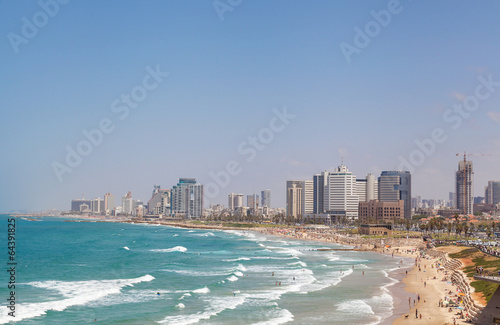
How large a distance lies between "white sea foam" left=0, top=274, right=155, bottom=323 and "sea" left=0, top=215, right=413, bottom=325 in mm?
90

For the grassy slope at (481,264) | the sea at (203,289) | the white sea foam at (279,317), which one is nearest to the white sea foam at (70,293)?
the sea at (203,289)

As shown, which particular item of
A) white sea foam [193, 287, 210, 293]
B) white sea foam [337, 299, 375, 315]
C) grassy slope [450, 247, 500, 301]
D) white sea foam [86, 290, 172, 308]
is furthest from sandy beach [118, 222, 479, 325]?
white sea foam [86, 290, 172, 308]

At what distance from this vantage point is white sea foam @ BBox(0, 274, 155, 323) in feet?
141

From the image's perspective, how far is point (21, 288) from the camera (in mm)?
55969

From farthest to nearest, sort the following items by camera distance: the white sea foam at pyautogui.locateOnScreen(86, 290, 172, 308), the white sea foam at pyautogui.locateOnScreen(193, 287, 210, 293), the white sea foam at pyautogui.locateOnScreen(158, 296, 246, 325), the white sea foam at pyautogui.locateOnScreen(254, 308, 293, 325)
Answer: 1. the white sea foam at pyautogui.locateOnScreen(193, 287, 210, 293)
2. the white sea foam at pyautogui.locateOnScreen(86, 290, 172, 308)
3. the white sea foam at pyautogui.locateOnScreen(158, 296, 246, 325)
4. the white sea foam at pyautogui.locateOnScreen(254, 308, 293, 325)

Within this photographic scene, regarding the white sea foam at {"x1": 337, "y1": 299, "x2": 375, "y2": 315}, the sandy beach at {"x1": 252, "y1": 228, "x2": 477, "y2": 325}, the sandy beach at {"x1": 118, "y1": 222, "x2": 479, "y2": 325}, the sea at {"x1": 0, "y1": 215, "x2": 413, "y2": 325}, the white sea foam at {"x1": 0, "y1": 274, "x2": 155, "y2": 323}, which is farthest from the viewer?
the white sea foam at {"x1": 337, "y1": 299, "x2": 375, "y2": 315}

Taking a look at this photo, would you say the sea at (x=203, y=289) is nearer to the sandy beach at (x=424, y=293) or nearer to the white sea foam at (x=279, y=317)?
the white sea foam at (x=279, y=317)

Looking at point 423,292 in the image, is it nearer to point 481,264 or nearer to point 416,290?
point 416,290

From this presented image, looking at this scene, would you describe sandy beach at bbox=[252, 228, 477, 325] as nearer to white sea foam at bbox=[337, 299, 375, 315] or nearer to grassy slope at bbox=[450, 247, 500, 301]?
grassy slope at bbox=[450, 247, 500, 301]

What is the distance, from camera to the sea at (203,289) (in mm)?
42188

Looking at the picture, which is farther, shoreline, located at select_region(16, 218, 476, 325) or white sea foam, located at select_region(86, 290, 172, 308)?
white sea foam, located at select_region(86, 290, 172, 308)

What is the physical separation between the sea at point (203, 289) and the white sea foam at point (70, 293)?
0.29 feet

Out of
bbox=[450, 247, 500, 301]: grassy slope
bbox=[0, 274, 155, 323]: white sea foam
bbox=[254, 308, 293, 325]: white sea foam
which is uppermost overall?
bbox=[450, 247, 500, 301]: grassy slope

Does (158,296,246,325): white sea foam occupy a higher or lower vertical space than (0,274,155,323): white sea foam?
higher
